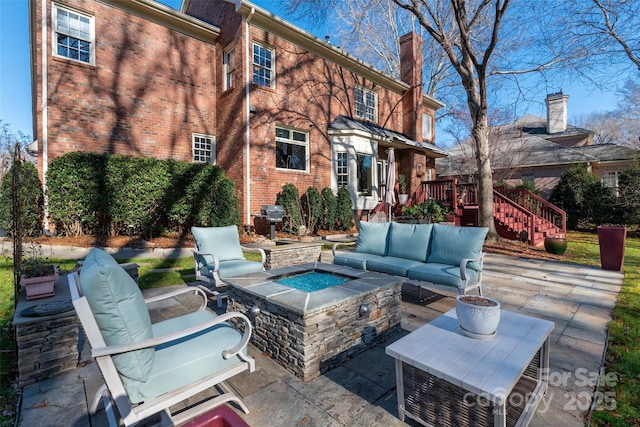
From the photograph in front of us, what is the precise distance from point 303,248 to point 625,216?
14849 mm

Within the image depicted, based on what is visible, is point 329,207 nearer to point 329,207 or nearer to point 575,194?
point 329,207

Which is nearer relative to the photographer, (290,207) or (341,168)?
(290,207)

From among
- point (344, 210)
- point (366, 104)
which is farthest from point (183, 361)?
point (366, 104)

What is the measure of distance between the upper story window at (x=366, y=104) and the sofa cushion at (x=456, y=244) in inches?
417

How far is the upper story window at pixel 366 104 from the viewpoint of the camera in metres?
14.2

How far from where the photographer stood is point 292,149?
37.7 ft

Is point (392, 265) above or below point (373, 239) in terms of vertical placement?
below

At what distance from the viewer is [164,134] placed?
1023 centimetres

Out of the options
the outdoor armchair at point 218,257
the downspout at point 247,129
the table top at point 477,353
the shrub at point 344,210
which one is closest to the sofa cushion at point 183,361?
the table top at point 477,353

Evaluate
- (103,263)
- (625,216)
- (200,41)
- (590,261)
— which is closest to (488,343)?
(103,263)

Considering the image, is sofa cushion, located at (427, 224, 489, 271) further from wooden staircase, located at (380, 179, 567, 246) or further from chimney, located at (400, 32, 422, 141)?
chimney, located at (400, 32, 422, 141)

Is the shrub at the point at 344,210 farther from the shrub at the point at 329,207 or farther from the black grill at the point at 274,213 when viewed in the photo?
the black grill at the point at 274,213

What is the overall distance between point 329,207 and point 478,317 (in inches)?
367

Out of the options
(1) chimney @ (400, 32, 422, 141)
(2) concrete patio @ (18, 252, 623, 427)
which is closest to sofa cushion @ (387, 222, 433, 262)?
(2) concrete patio @ (18, 252, 623, 427)
